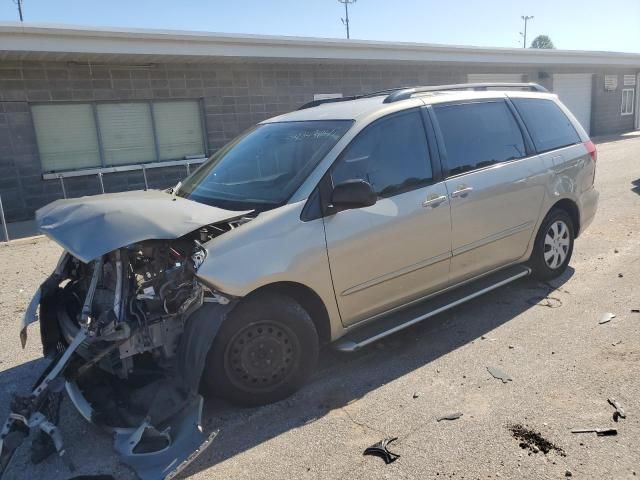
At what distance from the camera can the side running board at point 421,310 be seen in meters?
3.65

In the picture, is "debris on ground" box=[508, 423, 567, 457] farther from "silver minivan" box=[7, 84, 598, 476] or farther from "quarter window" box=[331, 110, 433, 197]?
"quarter window" box=[331, 110, 433, 197]

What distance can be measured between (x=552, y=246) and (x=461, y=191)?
161cm

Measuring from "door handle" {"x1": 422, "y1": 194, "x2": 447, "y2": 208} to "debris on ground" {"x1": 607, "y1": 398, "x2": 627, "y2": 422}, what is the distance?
1716 millimetres

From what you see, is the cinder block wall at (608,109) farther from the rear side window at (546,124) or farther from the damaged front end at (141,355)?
the damaged front end at (141,355)

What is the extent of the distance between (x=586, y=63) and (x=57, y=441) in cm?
2408

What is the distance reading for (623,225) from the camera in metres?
7.45

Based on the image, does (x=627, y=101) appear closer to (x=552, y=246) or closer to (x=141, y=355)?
(x=552, y=246)

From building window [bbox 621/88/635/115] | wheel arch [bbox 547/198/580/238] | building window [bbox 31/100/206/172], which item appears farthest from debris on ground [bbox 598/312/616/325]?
building window [bbox 621/88/635/115]

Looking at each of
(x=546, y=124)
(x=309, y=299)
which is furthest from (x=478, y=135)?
(x=309, y=299)

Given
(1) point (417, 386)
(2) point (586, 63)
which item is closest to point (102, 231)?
(1) point (417, 386)

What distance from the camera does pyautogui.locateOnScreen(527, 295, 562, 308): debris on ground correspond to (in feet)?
15.4

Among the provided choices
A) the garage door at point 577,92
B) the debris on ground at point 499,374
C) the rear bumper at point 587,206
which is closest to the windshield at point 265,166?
the debris on ground at point 499,374

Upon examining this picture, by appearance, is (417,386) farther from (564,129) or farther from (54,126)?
(54,126)

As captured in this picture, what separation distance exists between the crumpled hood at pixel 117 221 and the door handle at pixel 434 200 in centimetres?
144
